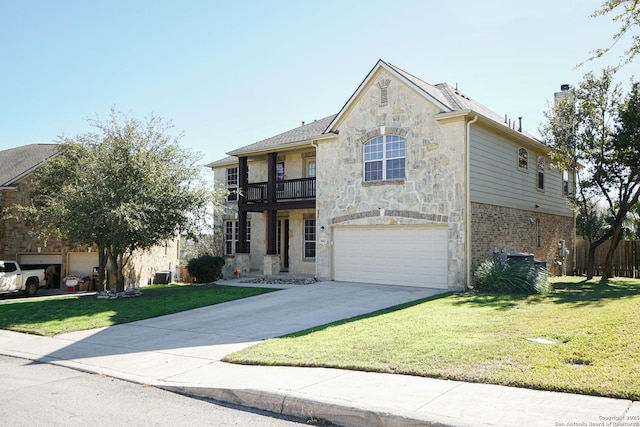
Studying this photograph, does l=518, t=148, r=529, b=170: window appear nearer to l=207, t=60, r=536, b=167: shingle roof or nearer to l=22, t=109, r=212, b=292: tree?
l=207, t=60, r=536, b=167: shingle roof

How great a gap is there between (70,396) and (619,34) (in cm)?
1062

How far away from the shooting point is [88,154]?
18.9 metres

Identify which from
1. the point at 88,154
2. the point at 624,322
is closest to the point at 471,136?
the point at 624,322

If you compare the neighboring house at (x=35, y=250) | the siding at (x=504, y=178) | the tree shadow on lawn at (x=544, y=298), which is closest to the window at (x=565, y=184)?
the siding at (x=504, y=178)

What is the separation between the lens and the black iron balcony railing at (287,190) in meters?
23.0

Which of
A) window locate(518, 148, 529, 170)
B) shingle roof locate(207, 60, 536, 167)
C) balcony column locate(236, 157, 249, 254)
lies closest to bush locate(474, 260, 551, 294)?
shingle roof locate(207, 60, 536, 167)

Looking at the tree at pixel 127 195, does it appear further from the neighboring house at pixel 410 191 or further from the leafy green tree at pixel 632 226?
the leafy green tree at pixel 632 226

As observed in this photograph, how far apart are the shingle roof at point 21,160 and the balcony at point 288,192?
9586mm

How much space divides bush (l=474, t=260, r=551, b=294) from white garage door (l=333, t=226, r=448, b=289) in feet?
4.49

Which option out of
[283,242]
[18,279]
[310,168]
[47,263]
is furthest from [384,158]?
[47,263]

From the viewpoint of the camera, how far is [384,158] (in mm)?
19359

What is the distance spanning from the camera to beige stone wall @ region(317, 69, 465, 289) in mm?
17469

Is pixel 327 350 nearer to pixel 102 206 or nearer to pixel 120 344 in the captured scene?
pixel 120 344

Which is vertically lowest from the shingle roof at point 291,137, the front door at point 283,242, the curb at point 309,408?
the curb at point 309,408
